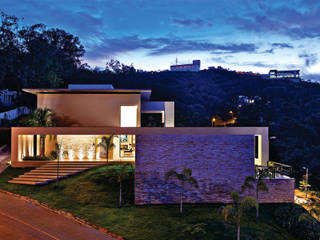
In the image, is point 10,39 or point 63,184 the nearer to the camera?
point 63,184

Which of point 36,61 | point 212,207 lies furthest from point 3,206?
point 36,61

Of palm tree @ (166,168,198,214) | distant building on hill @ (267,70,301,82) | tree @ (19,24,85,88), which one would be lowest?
palm tree @ (166,168,198,214)

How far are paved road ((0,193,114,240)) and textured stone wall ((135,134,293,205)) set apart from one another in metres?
3.21

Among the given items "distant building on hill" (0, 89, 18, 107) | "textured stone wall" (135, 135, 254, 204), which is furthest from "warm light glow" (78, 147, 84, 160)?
"distant building on hill" (0, 89, 18, 107)

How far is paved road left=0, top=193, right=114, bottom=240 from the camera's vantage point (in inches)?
346

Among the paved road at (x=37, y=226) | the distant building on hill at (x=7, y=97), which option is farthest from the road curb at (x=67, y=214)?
the distant building on hill at (x=7, y=97)

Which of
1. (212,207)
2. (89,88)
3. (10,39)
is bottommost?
(212,207)

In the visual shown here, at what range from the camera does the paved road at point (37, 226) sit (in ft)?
28.8

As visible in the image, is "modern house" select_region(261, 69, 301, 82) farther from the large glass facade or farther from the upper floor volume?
the large glass facade

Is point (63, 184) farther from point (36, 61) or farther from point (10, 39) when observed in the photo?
point (10, 39)

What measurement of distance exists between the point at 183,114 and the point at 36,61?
24714 mm

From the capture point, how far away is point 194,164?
12.3 m

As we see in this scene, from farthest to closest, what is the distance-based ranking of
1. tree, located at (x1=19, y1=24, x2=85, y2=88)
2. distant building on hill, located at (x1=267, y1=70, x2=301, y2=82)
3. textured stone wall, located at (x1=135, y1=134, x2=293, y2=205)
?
distant building on hill, located at (x1=267, y1=70, x2=301, y2=82)
tree, located at (x1=19, y1=24, x2=85, y2=88)
textured stone wall, located at (x1=135, y1=134, x2=293, y2=205)

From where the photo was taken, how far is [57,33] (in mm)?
44844
